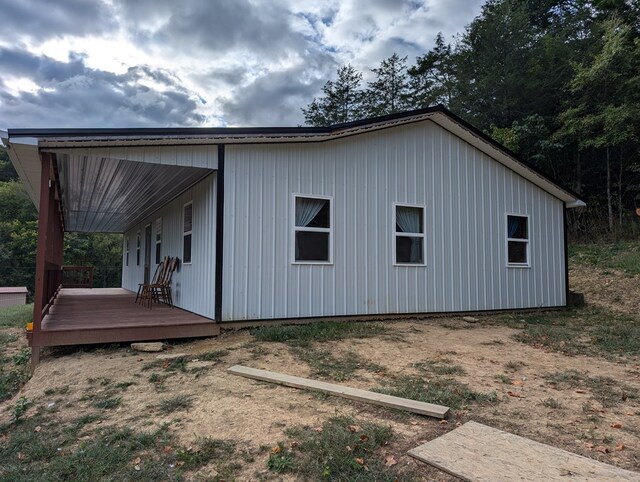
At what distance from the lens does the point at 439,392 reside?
3.54 metres

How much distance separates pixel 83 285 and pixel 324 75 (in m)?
16.3

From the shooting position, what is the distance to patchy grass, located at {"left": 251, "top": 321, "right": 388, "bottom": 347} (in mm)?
5648

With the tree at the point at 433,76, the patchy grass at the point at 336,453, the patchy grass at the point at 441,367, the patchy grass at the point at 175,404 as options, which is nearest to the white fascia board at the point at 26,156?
the patchy grass at the point at 175,404

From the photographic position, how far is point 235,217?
6.19m

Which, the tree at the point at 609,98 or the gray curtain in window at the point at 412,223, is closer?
the gray curtain in window at the point at 412,223

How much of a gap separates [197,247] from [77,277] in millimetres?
15072

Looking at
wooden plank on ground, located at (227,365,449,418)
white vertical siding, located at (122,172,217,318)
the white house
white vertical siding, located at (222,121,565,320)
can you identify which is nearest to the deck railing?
the white house

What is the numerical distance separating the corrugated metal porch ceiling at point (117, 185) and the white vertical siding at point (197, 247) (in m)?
0.24

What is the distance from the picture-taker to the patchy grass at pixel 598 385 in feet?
11.4

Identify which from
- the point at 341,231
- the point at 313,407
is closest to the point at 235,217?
the point at 341,231

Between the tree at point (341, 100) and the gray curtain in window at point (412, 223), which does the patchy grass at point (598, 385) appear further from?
the tree at point (341, 100)

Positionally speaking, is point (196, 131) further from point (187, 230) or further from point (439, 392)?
point (439, 392)

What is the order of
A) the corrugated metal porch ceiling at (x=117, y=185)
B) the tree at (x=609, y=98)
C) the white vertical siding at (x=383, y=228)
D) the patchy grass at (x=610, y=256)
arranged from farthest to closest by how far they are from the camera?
the tree at (x=609, y=98) → the patchy grass at (x=610, y=256) → the corrugated metal porch ceiling at (x=117, y=185) → the white vertical siding at (x=383, y=228)

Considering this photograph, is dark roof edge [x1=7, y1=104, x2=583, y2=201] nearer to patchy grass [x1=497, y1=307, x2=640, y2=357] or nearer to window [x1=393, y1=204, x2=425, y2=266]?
window [x1=393, y1=204, x2=425, y2=266]
